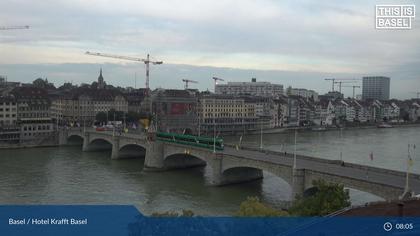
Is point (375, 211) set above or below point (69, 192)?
above

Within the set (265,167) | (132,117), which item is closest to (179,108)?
(132,117)

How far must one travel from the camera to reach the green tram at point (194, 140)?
1257 inches

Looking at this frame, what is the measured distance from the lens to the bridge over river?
68.5 feet

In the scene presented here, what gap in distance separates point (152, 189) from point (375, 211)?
1848 cm

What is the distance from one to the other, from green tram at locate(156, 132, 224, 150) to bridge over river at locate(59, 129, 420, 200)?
2.01 feet

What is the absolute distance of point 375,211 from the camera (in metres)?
11.3

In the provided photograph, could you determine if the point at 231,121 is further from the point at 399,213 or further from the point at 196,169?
the point at 399,213

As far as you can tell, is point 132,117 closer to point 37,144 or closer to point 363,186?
point 37,144

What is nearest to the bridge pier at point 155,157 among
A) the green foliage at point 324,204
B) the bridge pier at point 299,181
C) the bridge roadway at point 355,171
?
the bridge roadway at point 355,171

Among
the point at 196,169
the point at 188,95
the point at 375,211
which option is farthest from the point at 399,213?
the point at 188,95

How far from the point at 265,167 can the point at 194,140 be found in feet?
31.7

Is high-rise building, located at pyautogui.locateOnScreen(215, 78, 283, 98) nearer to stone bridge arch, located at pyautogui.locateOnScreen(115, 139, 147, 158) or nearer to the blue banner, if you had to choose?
stone bridge arch, located at pyautogui.locateOnScreen(115, 139, 147, 158)

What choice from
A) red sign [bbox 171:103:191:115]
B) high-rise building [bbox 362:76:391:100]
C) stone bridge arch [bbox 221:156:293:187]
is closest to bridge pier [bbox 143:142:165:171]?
stone bridge arch [bbox 221:156:293:187]

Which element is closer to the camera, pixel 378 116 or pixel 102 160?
pixel 102 160
